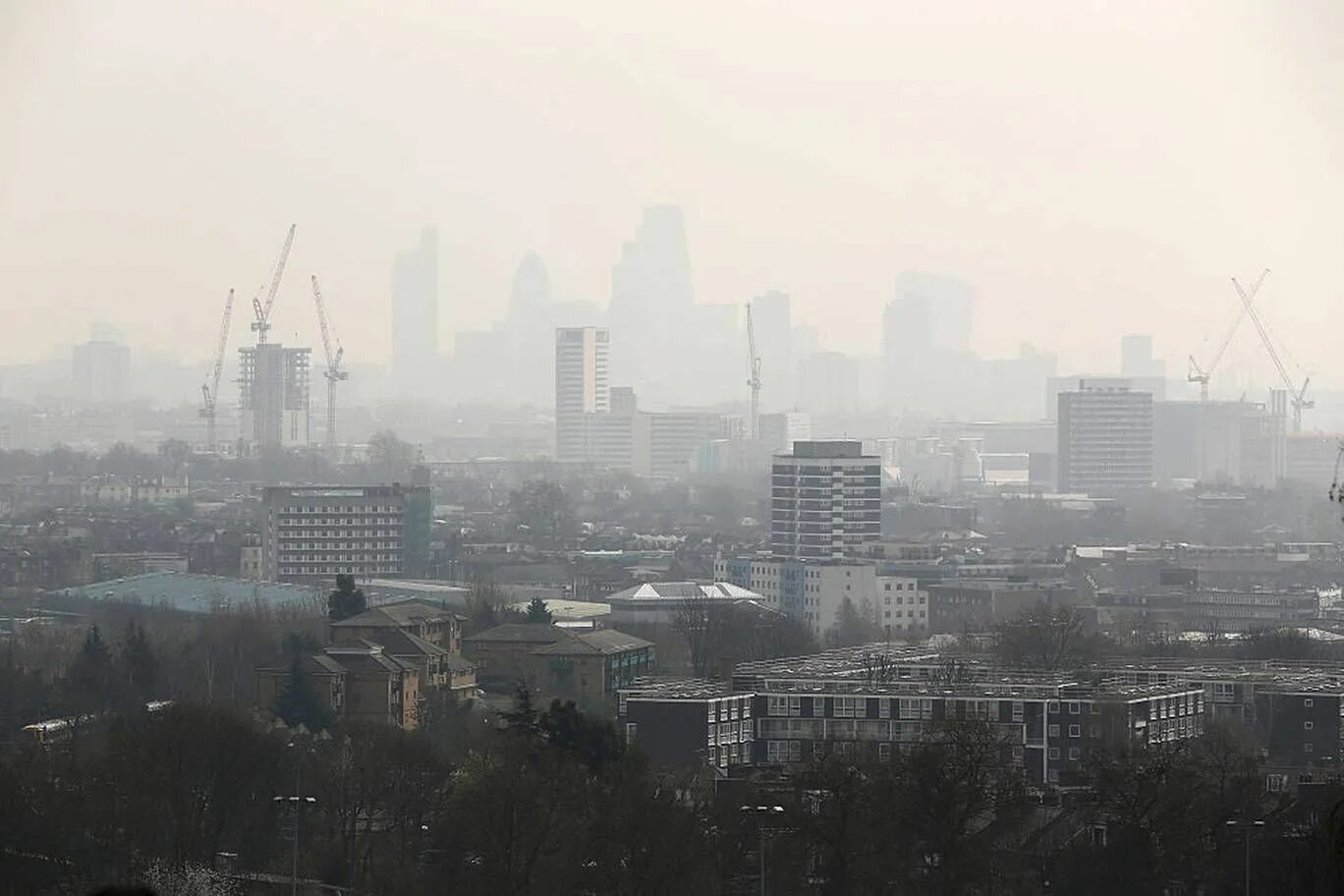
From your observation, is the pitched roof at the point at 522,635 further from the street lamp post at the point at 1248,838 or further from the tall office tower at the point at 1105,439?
the tall office tower at the point at 1105,439

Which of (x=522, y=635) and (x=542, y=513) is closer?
(x=522, y=635)

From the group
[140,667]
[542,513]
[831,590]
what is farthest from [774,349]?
[140,667]

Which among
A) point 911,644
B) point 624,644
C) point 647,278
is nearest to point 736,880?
point 624,644

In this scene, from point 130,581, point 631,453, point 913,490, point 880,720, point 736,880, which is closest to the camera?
point 736,880

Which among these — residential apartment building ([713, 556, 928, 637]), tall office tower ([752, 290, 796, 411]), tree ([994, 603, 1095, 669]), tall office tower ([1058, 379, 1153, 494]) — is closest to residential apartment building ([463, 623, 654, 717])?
tree ([994, 603, 1095, 669])

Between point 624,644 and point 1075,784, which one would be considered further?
point 624,644

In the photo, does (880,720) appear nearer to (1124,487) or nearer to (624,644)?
(624,644)

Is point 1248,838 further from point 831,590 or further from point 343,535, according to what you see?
point 343,535
